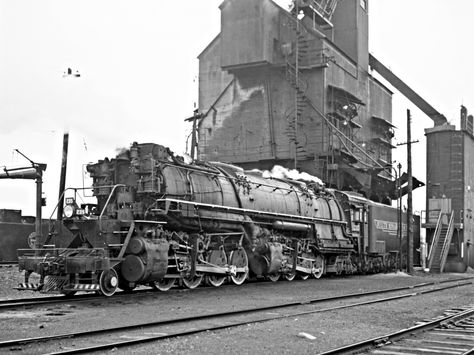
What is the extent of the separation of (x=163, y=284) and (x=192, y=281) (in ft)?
3.22

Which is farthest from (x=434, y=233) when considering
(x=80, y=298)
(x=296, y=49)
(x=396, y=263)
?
(x=80, y=298)

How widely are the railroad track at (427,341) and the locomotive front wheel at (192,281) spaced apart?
303 inches

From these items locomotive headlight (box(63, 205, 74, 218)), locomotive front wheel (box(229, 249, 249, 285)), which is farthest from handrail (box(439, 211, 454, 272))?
locomotive headlight (box(63, 205, 74, 218))

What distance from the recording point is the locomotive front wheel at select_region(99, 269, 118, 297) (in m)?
14.2

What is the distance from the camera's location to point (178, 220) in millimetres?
16453

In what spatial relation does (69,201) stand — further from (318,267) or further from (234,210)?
(318,267)

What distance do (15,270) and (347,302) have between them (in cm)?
1594

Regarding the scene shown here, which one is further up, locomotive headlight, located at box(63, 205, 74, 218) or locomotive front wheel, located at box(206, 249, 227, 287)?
locomotive headlight, located at box(63, 205, 74, 218)

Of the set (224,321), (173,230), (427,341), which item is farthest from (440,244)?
(427,341)

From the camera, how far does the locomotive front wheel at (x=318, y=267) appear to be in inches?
928

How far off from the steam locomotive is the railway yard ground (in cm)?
71

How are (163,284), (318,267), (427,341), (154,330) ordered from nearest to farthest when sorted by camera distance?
1. (427,341)
2. (154,330)
3. (163,284)
4. (318,267)

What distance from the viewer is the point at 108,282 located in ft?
47.0

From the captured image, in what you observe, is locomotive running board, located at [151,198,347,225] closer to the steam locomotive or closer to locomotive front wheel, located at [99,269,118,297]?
the steam locomotive
